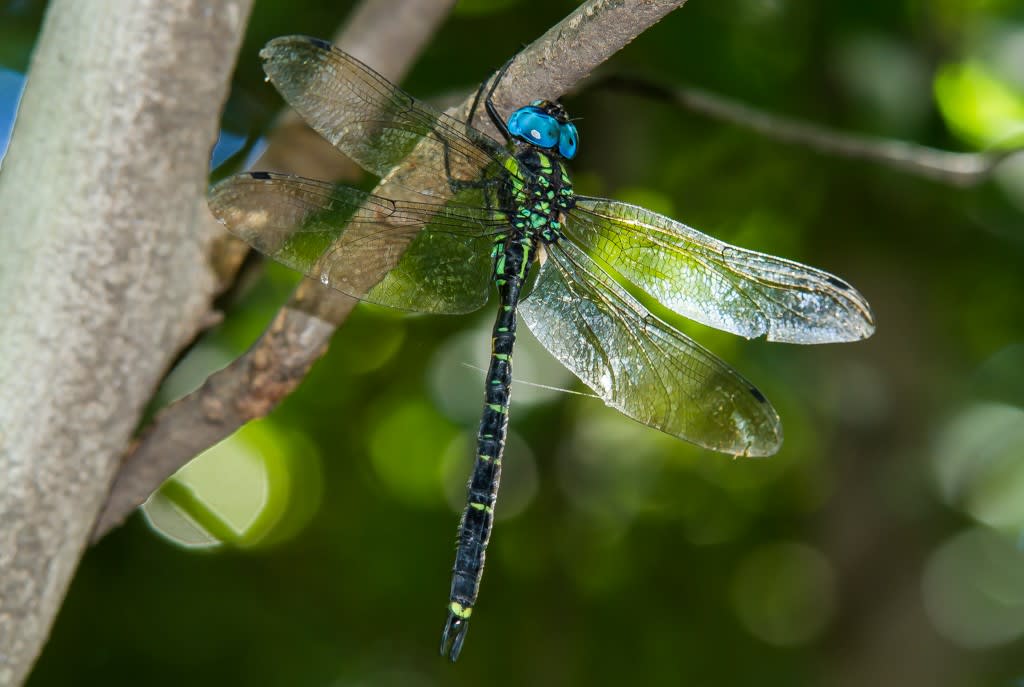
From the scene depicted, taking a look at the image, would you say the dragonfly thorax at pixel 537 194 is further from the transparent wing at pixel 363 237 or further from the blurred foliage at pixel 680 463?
the blurred foliage at pixel 680 463

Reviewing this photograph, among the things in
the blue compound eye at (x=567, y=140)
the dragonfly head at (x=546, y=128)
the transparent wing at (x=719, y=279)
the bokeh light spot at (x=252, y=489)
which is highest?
the dragonfly head at (x=546, y=128)

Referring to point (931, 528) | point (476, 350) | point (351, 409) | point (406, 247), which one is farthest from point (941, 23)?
point (351, 409)

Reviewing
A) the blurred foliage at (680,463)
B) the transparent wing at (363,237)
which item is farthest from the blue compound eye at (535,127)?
the blurred foliage at (680,463)

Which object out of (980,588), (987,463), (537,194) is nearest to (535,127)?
(537,194)

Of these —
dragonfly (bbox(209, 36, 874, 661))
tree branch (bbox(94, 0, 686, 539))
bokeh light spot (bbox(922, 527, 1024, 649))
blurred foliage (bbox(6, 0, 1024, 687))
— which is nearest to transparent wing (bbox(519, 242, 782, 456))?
dragonfly (bbox(209, 36, 874, 661))

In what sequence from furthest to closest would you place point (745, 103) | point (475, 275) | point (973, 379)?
point (973, 379)
point (745, 103)
point (475, 275)

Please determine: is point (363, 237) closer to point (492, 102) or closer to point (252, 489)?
point (492, 102)

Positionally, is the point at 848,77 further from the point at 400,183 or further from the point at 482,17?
the point at 400,183
